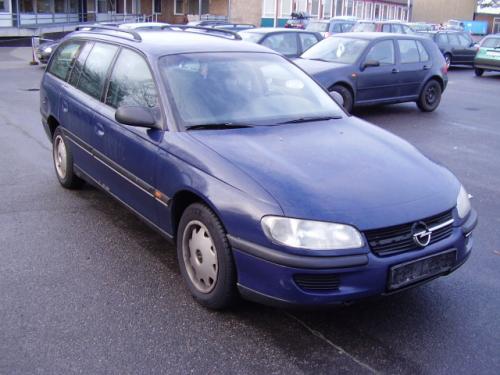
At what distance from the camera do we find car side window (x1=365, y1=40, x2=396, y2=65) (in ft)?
37.3

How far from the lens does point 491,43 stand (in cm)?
2053

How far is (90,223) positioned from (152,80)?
5.22 feet

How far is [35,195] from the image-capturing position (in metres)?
5.91

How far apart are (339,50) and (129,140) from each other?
315 inches

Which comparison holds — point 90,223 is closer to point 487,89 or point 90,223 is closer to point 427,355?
point 427,355

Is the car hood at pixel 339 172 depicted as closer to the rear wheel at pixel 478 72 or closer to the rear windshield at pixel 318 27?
the rear wheel at pixel 478 72

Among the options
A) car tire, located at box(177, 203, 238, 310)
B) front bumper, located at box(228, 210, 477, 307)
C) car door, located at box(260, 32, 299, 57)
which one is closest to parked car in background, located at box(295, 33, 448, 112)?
car door, located at box(260, 32, 299, 57)

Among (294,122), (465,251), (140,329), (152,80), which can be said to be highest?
(152,80)

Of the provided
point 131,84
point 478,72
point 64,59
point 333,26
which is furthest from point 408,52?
point 333,26

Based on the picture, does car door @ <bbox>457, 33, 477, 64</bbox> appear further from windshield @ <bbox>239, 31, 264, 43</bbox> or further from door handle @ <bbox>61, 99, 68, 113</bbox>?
door handle @ <bbox>61, 99, 68, 113</bbox>

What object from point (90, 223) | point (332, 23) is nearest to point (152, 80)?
point (90, 223)

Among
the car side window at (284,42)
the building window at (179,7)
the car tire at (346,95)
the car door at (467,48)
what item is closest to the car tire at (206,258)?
the car tire at (346,95)

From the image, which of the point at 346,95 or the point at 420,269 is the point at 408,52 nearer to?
the point at 346,95

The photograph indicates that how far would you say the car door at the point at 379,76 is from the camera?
11094 millimetres
